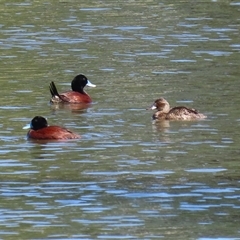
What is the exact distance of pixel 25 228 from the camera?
13023 millimetres

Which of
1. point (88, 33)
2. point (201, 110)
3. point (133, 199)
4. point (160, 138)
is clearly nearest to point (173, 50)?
point (88, 33)

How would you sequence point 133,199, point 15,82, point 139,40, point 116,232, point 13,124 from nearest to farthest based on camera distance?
point 116,232
point 133,199
point 13,124
point 15,82
point 139,40

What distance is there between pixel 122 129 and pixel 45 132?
51.2 inches

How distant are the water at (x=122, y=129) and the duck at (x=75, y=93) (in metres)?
0.21

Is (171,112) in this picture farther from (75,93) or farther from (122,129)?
(75,93)

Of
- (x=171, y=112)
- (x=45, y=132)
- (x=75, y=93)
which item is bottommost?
(x=75, y=93)

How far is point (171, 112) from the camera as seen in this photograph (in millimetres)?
20609

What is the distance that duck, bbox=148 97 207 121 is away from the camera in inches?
794

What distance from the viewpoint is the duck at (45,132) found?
1869cm

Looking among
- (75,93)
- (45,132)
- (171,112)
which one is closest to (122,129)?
(45,132)

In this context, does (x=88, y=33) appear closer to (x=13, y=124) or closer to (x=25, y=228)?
(x=13, y=124)

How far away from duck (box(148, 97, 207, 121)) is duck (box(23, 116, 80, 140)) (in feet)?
7.08

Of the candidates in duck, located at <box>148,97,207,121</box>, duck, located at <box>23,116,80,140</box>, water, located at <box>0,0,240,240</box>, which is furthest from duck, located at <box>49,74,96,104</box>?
duck, located at <box>23,116,80,140</box>

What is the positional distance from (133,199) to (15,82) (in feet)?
35.9
